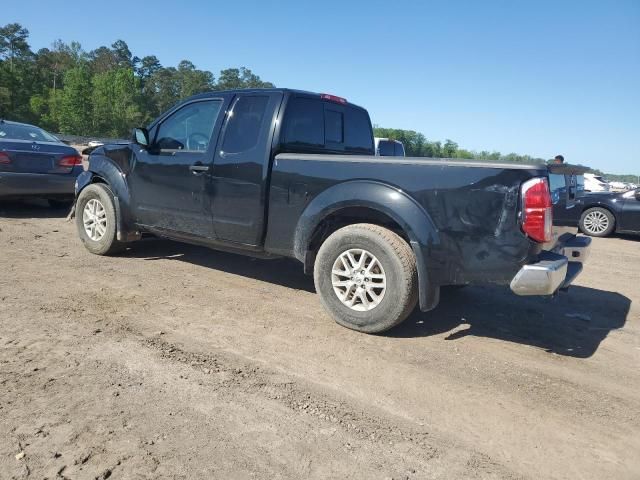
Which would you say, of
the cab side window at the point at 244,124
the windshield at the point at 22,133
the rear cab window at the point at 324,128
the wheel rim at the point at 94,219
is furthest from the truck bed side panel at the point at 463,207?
the windshield at the point at 22,133

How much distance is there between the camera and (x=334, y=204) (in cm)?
399

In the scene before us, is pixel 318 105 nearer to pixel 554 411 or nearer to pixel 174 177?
pixel 174 177

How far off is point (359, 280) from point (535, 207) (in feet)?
4.69

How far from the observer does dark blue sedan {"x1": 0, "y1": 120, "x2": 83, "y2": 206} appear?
7508 mm

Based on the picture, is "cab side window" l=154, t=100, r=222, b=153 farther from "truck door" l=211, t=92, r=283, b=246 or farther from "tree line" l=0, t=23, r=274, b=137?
"tree line" l=0, t=23, r=274, b=137

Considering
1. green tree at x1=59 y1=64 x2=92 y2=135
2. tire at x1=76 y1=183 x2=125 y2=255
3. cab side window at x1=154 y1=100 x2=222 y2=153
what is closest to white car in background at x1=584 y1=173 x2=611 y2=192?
cab side window at x1=154 y1=100 x2=222 y2=153

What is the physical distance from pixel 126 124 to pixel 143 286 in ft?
255

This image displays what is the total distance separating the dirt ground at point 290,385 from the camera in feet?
7.60

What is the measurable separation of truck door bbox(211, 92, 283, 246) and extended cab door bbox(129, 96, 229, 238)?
5.1 inches

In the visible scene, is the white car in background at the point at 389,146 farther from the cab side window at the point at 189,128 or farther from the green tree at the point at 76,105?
the green tree at the point at 76,105

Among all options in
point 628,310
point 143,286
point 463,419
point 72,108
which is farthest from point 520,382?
point 72,108

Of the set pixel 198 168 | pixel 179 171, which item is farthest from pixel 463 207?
pixel 179 171

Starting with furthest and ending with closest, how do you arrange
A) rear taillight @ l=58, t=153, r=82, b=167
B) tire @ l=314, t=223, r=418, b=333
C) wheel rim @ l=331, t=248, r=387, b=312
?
rear taillight @ l=58, t=153, r=82, b=167 → wheel rim @ l=331, t=248, r=387, b=312 → tire @ l=314, t=223, r=418, b=333

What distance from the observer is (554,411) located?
2.90 metres
